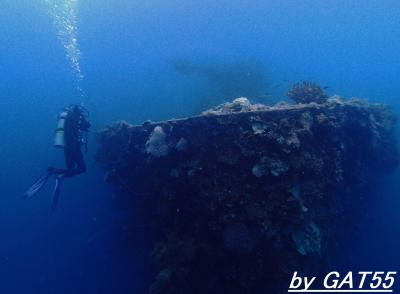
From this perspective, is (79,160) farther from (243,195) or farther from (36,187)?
(243,195)

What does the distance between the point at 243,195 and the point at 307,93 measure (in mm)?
4147

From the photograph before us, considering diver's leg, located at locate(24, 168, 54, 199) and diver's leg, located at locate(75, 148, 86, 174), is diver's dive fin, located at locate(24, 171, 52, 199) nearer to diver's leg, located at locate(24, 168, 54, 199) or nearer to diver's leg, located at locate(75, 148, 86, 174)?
diver's leg, located at locate(24, 168, 54, 199)

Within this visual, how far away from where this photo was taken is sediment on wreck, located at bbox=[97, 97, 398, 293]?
6590 millimetres

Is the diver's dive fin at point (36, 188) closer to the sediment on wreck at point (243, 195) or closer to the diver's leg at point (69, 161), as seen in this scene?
the diver's leg at point (69, 161)

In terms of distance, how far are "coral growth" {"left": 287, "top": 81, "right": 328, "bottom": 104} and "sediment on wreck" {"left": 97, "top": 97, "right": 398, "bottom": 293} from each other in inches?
26.1

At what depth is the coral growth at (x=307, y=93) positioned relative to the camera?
8.79m

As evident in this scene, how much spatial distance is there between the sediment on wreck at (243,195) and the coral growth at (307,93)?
66 centimetres

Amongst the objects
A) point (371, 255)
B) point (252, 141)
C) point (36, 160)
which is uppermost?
point (36, 160)

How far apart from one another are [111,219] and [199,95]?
49.2 ft

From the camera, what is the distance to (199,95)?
83.1 feet

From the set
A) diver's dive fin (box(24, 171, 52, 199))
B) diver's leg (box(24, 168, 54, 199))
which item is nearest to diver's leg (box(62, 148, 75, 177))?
diver's leg (box(24, 168, 54, 199))

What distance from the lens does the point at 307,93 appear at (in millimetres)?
8977

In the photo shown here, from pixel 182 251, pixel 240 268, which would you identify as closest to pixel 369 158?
pixel 240 268

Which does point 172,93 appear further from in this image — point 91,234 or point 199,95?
point 91,234
